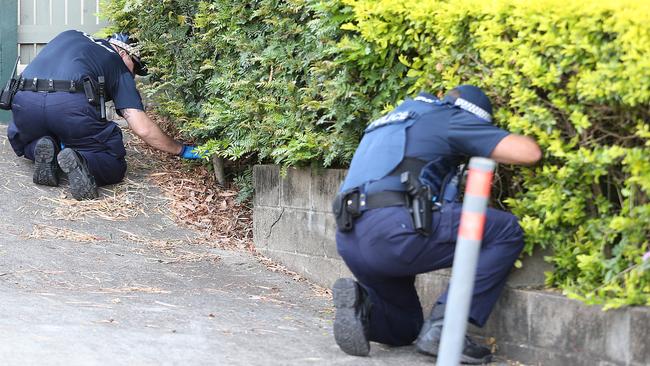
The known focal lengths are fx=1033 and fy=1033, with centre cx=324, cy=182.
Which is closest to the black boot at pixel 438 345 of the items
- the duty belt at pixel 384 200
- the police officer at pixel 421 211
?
the police officer at pixel 421 211

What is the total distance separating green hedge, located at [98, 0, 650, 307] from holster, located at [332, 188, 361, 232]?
0.82m

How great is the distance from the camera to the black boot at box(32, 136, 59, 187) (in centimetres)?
837

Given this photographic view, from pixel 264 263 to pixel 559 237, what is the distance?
3167mm

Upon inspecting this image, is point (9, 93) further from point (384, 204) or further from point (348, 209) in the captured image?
point (384, 204)

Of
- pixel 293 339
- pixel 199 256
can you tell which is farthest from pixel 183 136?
pixel 293 339

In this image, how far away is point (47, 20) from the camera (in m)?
10.1

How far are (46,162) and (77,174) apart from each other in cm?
32

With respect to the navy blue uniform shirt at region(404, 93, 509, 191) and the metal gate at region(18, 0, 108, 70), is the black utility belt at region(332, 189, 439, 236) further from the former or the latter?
the metal gate at region(18, 0, 108, 70)

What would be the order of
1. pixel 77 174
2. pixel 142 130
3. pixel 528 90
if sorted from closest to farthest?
pixel 528 90 → pixel 77 174 → pixel 142 130

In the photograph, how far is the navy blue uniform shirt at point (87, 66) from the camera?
27.9ft

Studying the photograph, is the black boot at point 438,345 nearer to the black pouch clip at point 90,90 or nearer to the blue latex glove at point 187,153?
the blue latex glove at point 187,153

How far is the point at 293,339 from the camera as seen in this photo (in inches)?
221

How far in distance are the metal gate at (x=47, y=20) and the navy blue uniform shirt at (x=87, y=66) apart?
130 cm

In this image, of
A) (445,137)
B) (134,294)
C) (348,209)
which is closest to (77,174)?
(134,294)
